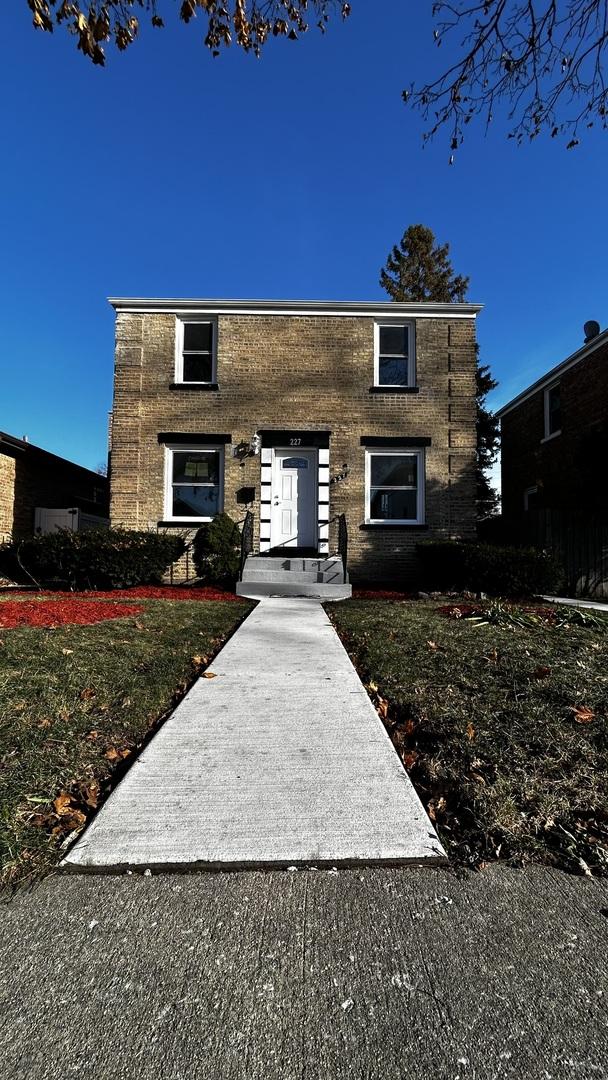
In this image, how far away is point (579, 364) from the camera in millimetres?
14180

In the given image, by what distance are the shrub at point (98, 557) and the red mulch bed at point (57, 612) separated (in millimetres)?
1768

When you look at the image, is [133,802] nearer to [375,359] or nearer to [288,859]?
[288,859]

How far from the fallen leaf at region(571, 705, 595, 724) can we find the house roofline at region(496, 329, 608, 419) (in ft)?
42.3

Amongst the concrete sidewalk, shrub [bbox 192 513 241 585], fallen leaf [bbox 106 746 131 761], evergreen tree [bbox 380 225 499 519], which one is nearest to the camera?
the concrete sidewalk

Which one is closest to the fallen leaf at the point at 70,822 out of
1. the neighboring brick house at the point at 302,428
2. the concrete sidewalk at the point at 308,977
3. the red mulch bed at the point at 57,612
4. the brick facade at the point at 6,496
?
the concrete sidewalk at the point at 308,977

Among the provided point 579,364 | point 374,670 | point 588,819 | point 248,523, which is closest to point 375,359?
point 248,523

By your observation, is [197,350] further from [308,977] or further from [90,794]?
[308,977]

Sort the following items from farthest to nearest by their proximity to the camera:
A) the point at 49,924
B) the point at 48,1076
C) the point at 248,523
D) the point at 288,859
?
the point at 248,523
the point at 288,859
the point at 49,924
the point at 48,1076

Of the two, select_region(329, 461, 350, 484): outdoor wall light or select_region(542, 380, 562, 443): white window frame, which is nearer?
select_region(329, 461, 350, 484): outdoor wall light

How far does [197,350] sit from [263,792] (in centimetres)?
1189

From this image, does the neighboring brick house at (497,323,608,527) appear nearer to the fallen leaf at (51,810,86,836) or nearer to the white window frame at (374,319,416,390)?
the white window frame at (374,319,416,390)

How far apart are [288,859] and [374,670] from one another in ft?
8.08

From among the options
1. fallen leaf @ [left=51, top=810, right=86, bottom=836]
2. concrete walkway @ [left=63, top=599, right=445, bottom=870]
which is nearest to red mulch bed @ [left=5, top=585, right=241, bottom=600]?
concrete walkway @ [left=63, top=599, right=445, bottom=870]

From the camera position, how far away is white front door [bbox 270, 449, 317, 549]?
12.2 metres
